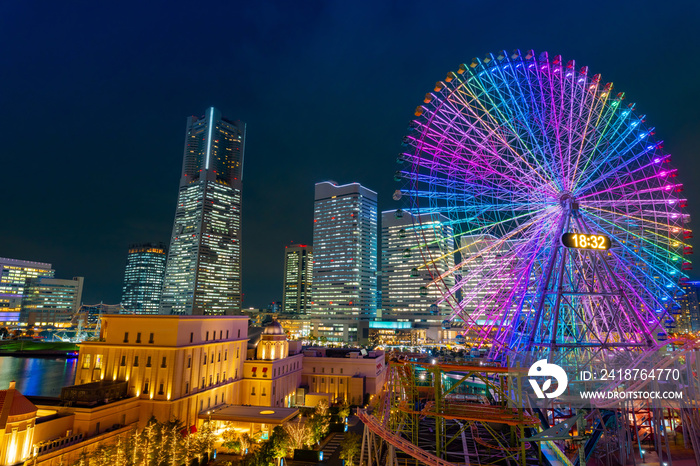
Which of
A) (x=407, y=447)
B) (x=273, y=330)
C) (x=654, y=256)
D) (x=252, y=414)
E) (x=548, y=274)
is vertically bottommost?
(x=252, y=414)

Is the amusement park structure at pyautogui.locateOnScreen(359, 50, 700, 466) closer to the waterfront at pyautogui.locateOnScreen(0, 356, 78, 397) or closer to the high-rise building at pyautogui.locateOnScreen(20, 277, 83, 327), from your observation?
the waterfront at pyautogui.locateOnScreen(0, 356, 78, 397)

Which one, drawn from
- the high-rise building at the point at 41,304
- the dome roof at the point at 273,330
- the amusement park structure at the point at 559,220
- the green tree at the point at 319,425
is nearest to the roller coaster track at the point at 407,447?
the amusement park structure at the point at 559,220

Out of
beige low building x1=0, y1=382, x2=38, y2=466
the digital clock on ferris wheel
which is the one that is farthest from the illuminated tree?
the digital clock on ferris wheel

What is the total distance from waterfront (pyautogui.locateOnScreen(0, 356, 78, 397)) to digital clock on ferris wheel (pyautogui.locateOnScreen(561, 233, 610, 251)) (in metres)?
78.3

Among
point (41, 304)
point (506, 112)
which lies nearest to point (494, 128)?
point (506, 112)

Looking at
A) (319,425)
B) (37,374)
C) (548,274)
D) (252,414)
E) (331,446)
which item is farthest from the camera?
(37,374)

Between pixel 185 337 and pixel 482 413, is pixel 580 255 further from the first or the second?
pixel 185 337

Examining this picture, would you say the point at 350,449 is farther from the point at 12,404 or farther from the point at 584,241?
the point at 584,241

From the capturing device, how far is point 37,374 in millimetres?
95312

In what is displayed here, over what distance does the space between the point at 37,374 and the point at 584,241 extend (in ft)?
381

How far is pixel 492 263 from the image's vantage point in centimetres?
3681

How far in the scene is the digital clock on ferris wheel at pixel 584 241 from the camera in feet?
94.8

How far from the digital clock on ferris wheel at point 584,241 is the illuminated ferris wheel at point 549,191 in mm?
1759

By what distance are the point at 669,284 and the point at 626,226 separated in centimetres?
598
